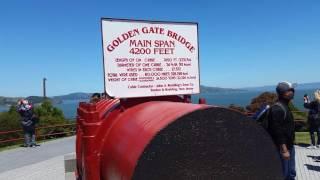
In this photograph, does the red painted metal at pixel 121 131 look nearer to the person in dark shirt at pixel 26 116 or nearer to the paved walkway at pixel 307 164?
the paved walkway at pixel 307 164

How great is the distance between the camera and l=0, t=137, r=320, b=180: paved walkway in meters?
11.7

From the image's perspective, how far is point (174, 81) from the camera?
4.10 metres

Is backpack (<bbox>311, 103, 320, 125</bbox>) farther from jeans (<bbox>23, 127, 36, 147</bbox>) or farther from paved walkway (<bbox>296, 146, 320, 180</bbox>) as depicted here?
jeans (<bbox>23, 127, 36, 147</bbox>)

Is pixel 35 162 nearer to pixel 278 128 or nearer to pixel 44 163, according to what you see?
pixel 44 163

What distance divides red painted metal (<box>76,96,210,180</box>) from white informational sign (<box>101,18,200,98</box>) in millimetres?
105

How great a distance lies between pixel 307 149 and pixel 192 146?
12979 millimetres

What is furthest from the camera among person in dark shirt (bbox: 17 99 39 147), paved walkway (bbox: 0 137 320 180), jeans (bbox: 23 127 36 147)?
jeans (bbox: 23 127 36 147)

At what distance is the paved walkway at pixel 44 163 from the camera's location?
461 inches

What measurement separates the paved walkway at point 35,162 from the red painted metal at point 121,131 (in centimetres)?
847

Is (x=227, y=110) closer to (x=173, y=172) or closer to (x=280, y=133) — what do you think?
(x=173, y=172)

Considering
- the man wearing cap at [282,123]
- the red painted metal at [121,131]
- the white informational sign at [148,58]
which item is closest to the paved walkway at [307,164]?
the man wearing cap at [282,123]

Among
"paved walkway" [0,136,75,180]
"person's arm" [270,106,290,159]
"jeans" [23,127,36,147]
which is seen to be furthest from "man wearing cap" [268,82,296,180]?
"jeans" [23,127,36,147]

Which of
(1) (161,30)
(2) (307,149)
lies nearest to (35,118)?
(2) (307,149)

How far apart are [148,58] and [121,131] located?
1.12m
